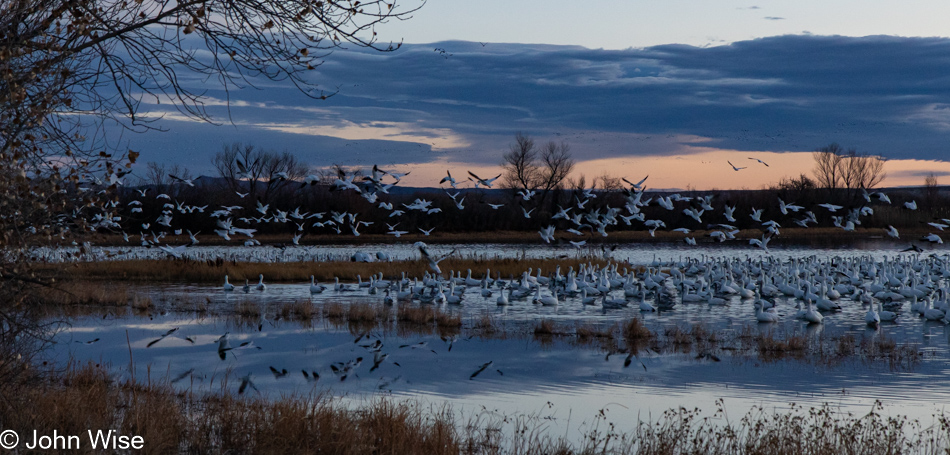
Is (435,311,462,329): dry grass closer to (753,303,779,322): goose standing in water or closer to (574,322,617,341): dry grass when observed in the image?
(574,322,617,341): dry grass

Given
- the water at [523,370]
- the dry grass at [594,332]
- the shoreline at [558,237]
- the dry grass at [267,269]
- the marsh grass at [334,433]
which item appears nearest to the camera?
the marsh grass at [334,433]

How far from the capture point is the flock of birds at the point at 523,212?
2231cm

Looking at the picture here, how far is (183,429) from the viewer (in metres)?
7.52

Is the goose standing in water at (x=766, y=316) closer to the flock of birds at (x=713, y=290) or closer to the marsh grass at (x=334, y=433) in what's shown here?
the flock of birds at (x=713, y=290)

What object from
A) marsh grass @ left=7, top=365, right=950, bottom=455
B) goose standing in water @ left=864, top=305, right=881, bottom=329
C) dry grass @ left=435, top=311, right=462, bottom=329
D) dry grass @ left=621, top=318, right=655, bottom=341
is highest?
marsh grass @ left=7, top=365, right=950, bottom=455

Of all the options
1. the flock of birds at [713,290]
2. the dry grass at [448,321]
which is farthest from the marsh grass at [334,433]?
the flock of birds at [713,290]

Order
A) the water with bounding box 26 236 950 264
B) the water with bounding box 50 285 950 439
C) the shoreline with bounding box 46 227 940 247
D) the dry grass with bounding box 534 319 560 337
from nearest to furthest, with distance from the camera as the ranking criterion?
the water with bounding box 50 285 950 439 < the dry grass with bounding box 534 319 560 337 < the water with bounding box 26 236 950 264 < the shoreline with bounding box 46 227 940 247

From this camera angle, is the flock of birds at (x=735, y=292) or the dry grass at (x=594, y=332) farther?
the flock of birds at (x=735, y=292)

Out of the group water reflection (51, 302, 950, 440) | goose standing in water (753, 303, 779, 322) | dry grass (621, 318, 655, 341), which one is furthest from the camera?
goose standing in water (753, 303, 779, 322)

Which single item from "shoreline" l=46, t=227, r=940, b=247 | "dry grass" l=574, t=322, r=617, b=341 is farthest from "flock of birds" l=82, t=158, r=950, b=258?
"dry grass" l=574, t=322, r=617, b=341

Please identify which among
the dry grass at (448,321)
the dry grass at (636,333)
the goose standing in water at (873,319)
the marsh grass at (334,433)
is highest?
the marsh grass at (334,433)

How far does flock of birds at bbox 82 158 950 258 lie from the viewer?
73.2ft

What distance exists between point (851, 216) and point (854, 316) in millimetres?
10599

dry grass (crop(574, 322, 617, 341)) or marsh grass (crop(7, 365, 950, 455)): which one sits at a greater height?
marsh grass (crop(7, 365, 950, 455))
